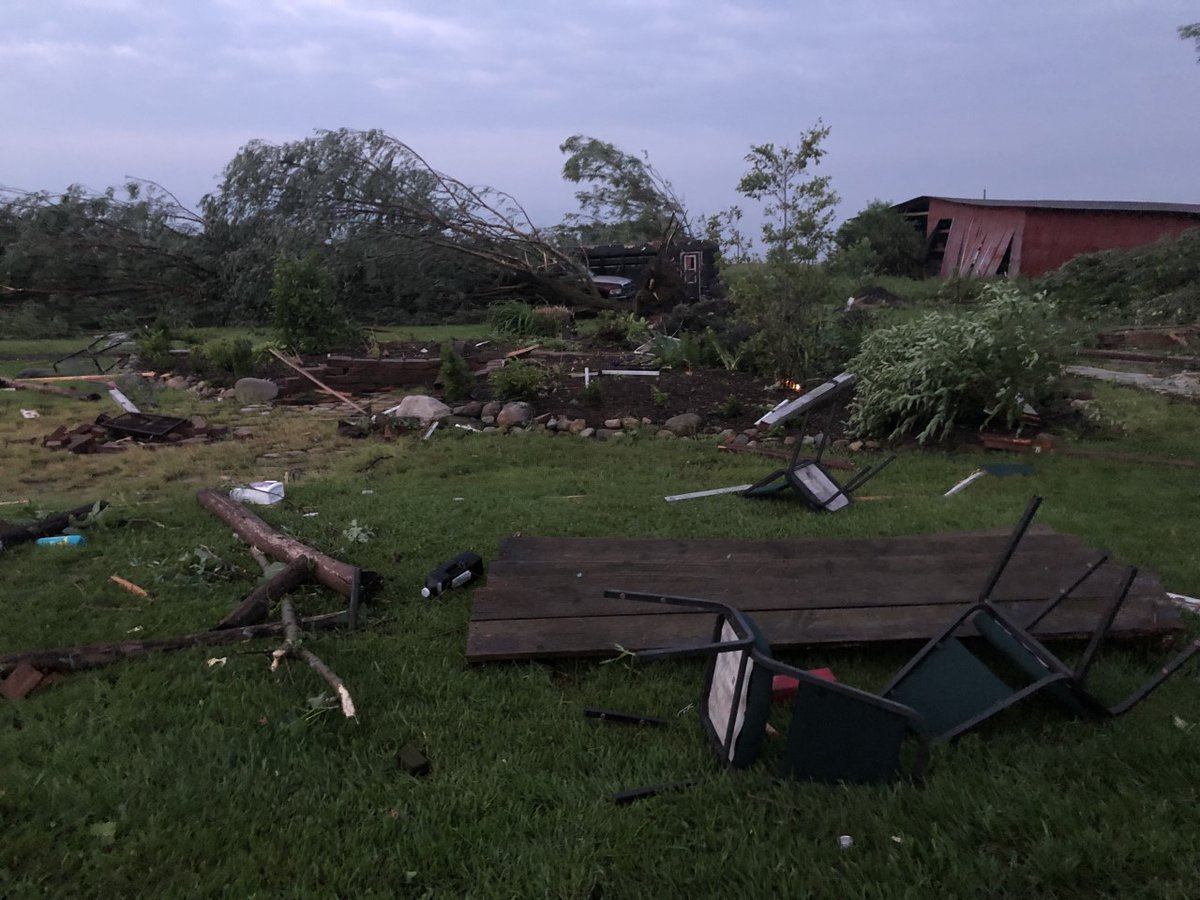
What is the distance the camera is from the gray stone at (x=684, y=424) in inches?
297

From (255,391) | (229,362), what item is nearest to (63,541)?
(255,391)

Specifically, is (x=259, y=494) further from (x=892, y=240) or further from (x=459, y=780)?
(x=892, y=240)

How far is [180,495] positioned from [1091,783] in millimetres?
5442

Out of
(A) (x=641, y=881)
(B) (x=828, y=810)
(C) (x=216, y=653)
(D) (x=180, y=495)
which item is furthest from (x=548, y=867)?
(D) (x=180, y=495)

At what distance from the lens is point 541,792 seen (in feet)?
8.00

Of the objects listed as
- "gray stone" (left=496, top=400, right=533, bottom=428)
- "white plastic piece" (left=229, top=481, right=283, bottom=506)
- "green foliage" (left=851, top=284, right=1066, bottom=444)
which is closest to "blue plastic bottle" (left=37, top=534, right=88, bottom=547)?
"white plastic piece" (left=229, top=481, right=283, bottom=506)

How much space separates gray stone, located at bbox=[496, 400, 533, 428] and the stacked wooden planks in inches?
152

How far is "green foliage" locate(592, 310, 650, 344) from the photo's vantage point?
1203 cm

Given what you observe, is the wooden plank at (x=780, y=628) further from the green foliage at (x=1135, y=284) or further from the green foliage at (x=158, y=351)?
the green foliage at (x=1135, y=284)

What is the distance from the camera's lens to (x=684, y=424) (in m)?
7.59

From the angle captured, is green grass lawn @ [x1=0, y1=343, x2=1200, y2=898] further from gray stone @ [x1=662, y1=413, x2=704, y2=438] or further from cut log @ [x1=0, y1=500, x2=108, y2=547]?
gray stone @ [x1=662, y1=413, x2=704, y2=438]

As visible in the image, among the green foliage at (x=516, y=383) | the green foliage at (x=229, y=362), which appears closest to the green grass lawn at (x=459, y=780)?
the green foliage at (x=516, y=383)

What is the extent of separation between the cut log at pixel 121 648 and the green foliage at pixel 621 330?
8963 mm

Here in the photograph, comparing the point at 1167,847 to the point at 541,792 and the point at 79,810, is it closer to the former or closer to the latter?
the point at 541,792
